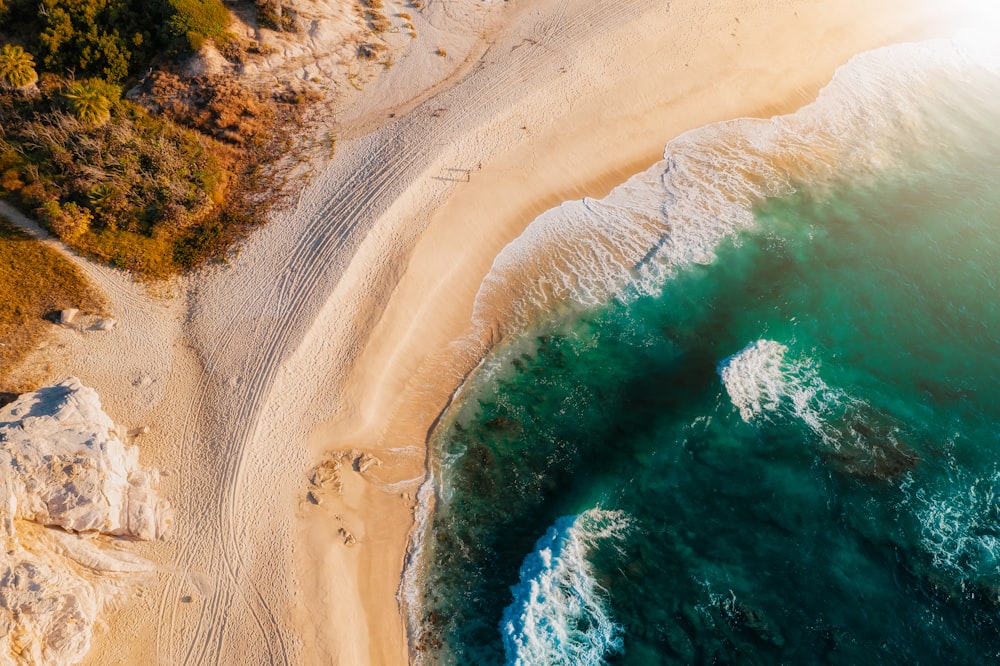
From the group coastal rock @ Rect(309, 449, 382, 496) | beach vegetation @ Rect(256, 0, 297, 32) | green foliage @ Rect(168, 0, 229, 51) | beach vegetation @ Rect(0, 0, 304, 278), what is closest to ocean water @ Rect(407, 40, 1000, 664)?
coastal rock @ Rect(309, 449, 382, 496)

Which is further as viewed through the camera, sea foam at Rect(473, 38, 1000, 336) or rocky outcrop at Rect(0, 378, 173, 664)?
sea foam at Rect(473, 38, 1000, 336)

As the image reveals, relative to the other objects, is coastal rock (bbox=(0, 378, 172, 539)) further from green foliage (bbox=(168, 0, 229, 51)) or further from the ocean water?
green foliage (bbox=(168, 0, 229, 51))

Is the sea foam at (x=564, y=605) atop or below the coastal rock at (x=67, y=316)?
below

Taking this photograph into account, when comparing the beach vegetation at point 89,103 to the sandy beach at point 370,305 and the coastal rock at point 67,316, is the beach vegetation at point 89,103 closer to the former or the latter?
the sandy beach at point 370,305

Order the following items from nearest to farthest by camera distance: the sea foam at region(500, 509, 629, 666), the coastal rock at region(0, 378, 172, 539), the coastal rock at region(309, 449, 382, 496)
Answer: the coastal rock at region(0, 378, 172, 539) < the sea foam at region(500, 509, 629, 666) < the coastal rock at region(309, 449, 382, 496)

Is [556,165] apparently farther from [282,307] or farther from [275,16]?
[275,16]

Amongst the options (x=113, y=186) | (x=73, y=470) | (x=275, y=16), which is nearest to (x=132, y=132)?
(x=113, y=186)

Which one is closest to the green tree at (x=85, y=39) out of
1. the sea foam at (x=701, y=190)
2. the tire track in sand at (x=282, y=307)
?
the tire track in sand at (x=282, y=307)
